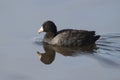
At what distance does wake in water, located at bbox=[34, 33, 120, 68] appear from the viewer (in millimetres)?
14622

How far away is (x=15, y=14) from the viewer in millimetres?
18188

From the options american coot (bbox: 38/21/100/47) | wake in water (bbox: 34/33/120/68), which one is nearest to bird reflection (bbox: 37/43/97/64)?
wake in water (bbox: 34/33/120/68)

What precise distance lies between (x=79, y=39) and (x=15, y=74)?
332cm

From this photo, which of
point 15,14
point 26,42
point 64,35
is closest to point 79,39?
point 64,35

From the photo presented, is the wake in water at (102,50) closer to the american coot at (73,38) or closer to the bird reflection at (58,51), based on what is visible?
the bird reflection at (58,51)

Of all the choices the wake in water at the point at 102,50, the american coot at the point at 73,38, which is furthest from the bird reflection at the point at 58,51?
the american coot at the point at 73,38

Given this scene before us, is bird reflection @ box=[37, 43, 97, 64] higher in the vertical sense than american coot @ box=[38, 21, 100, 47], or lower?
lower

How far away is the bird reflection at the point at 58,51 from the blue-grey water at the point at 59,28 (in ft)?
0.38

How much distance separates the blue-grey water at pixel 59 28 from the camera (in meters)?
13.7

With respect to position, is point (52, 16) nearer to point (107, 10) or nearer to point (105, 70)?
point (107, 10)

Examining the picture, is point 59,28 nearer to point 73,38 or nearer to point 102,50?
point 73,38

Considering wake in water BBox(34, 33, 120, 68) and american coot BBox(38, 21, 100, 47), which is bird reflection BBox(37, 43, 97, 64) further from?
american coot BBox(38, 21, 100, 47)

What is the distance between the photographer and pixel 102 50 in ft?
51.5

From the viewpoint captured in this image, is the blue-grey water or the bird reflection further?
the bird reflection
